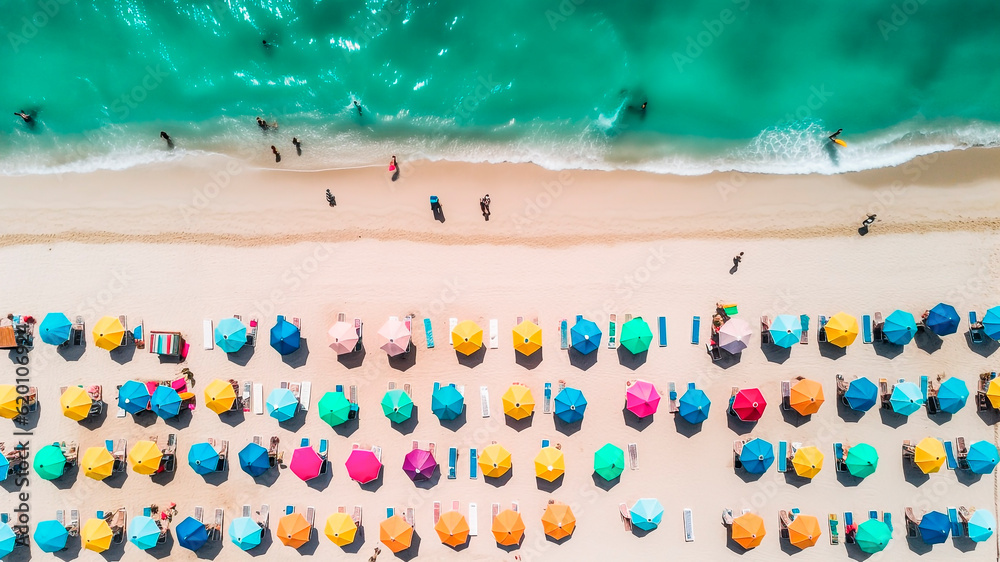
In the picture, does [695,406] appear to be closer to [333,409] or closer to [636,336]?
[636,336]

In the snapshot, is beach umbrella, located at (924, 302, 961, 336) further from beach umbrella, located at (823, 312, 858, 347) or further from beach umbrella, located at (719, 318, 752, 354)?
beach umbrella, located at (719, 318, 752, 354)

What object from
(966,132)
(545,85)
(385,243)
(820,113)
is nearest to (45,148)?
(385,243)

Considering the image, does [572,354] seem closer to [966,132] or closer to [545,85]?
[545,85]

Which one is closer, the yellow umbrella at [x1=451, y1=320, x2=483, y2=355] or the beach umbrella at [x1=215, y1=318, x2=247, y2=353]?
the yellow umbrella at [x1=451, y1=320, x2=483, y2=355]

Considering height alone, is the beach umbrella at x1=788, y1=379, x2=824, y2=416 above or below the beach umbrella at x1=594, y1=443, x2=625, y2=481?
above

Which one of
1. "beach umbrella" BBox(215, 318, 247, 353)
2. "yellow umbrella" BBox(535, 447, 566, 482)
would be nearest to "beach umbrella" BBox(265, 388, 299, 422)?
"beach umbrella" BBox(215, 318, 247, 353)
